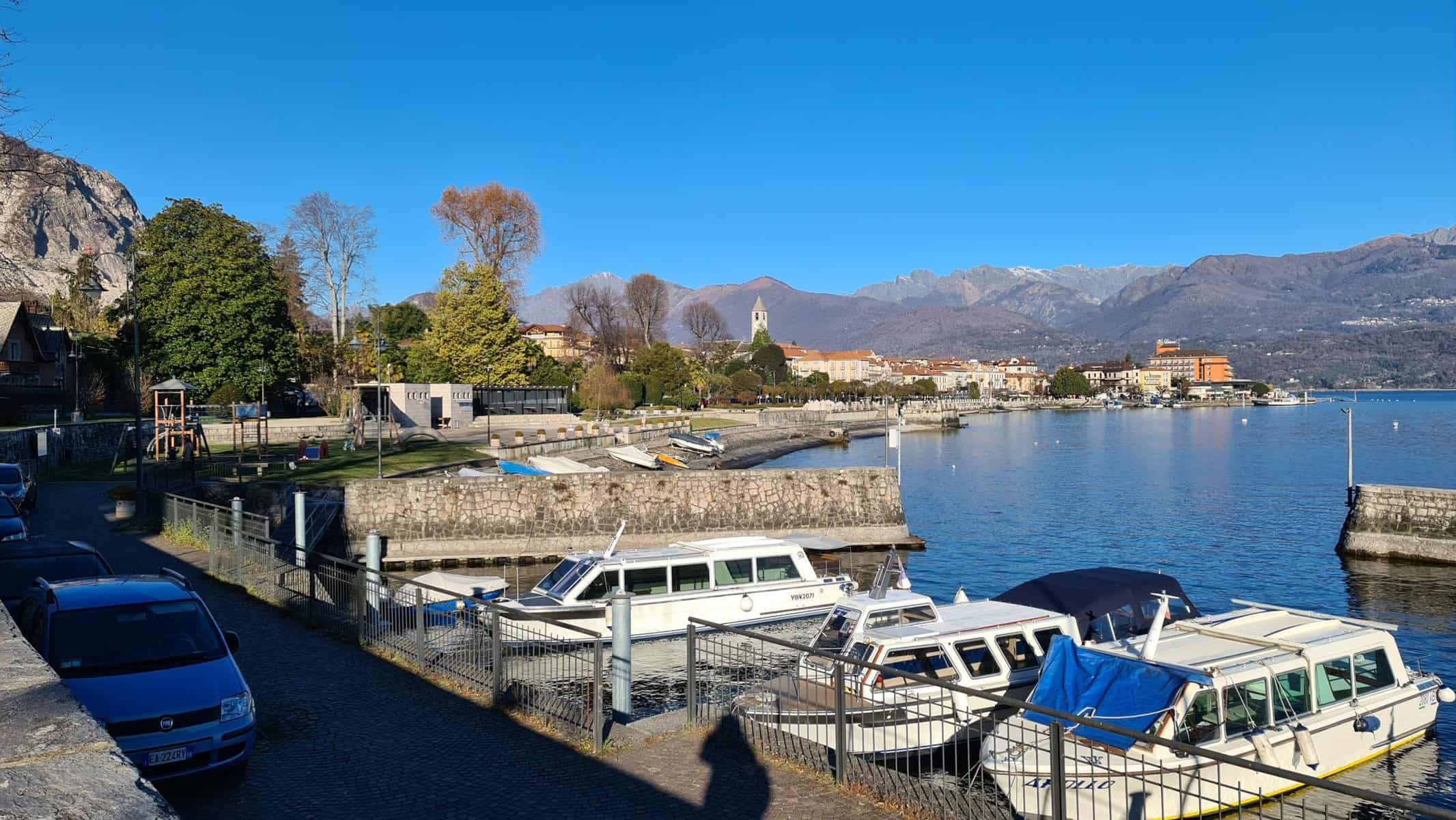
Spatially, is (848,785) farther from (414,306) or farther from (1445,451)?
(414,306)

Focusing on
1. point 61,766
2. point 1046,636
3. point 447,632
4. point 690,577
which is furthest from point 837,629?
point 61,766

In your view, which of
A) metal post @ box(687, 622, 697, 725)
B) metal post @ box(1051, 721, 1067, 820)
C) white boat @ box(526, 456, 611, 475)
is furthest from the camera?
white boat @ box(526, 456, 611, 475)

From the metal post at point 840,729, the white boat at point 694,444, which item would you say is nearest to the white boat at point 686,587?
the metal post at point 840,729

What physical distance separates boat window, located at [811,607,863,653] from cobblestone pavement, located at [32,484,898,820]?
5.25 meters

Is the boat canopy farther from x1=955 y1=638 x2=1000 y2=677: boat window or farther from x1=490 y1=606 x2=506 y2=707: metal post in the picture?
x1=490 y1=606 x2=506 y2=707: metal post

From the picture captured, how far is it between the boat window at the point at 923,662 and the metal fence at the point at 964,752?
0.81ft

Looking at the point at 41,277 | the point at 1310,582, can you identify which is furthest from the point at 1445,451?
the point at 41,277

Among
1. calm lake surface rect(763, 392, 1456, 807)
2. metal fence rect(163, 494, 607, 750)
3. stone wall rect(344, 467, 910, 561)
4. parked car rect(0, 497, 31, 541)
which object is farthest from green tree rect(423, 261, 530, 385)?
metal fence rect(163, 494, 607, 750)

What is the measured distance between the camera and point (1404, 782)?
1412 cm

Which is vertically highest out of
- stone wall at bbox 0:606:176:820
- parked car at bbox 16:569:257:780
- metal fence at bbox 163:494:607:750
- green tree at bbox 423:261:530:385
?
green tree at bbox 423:261:530:385

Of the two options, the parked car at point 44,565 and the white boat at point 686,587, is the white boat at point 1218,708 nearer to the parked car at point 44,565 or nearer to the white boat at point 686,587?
the white boat at point 686,587

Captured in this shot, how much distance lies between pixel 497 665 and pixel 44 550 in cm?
805

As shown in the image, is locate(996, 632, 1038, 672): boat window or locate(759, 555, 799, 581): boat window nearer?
locate(996, 632, 1038, 672): boat window

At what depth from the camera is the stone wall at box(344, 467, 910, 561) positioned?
33.8 m
